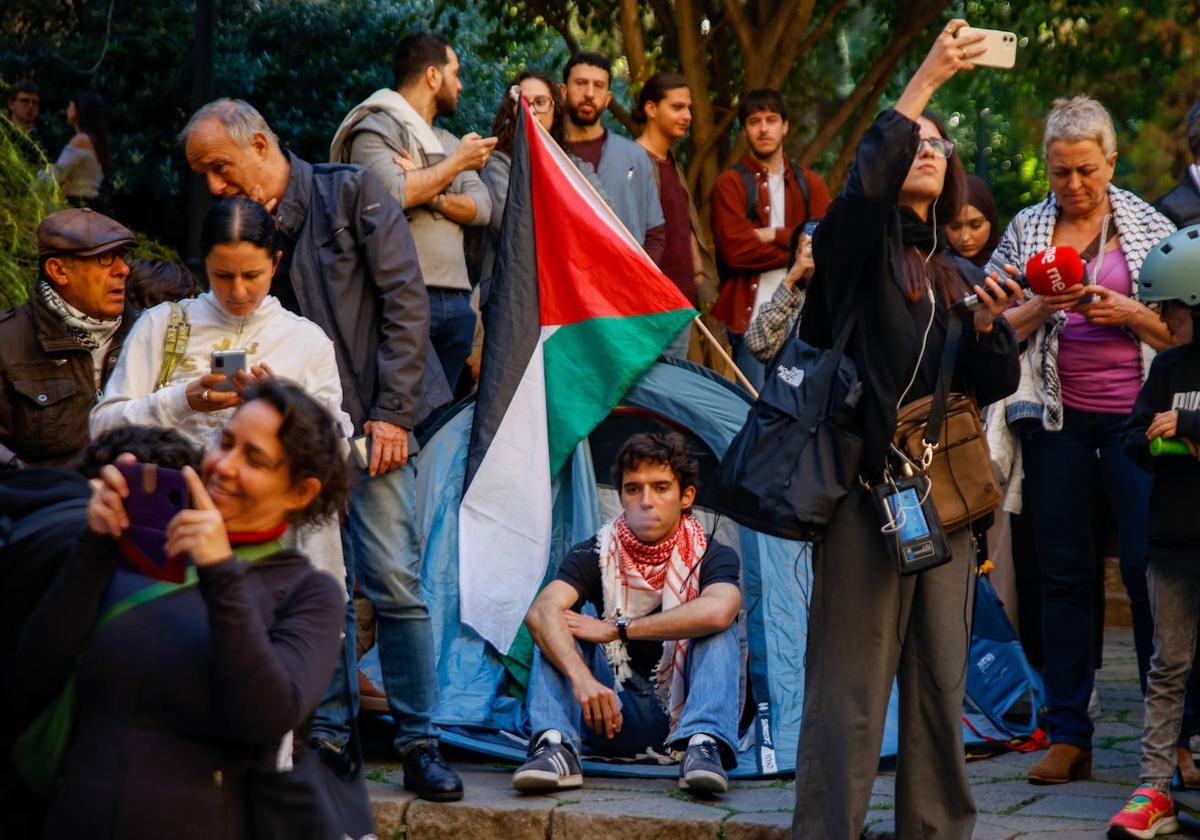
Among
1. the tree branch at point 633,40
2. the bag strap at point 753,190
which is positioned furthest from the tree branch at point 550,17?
the bag strap at point 753,190

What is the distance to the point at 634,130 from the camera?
1070 centimetres

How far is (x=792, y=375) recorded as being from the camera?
464 centimetres

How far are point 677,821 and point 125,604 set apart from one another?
2.84 metres

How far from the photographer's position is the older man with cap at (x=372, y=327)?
18.1 feet

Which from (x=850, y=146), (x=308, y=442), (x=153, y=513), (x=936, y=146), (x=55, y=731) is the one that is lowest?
(x=55, y=731)

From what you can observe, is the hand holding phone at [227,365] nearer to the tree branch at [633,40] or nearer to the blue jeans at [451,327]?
the blue jeans at [451,327]

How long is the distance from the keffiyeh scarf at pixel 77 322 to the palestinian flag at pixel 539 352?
73.0 inches

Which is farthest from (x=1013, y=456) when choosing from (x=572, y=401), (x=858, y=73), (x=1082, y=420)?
(x=858, y=73)

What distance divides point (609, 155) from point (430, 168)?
1.58 m

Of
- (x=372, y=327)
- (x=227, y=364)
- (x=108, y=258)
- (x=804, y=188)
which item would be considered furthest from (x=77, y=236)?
(x=804, y=188)

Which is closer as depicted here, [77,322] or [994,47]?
[994,47]

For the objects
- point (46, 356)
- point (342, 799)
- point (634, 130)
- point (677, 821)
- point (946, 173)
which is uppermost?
point (634, 130)

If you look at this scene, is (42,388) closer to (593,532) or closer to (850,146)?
(593,532)

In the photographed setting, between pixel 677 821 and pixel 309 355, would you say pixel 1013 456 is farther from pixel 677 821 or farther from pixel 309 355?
pixel 309 355
